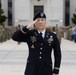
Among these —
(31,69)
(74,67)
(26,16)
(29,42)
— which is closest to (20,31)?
(29,42)

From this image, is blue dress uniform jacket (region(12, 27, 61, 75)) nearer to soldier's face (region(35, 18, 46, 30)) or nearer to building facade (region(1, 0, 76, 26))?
soldier's face (region(35, 18, 46, 30))

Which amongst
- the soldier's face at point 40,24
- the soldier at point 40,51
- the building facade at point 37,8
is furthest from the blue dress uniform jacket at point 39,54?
the building facade at point 37,8

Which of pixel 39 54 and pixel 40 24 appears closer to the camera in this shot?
pixel 40 24

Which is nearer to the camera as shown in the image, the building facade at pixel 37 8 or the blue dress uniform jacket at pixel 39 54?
the blue dress uniform jacket at pixel 39 54

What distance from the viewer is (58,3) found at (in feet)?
213

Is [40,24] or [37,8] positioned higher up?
[40,24]

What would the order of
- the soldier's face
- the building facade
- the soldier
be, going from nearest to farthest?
1. the soldier's face
2. the soldier
3. the building facade

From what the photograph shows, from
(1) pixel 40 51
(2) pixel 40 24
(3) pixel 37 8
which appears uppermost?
(2) pixel 40 24

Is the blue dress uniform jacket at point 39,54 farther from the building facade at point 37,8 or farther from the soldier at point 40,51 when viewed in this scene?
the building facade at point 37,8

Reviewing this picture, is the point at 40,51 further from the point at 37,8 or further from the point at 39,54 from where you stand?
the point at 37,8

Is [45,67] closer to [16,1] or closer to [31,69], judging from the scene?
[31,69]

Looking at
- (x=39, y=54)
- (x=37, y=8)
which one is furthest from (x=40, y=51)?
(x=37, y=8)

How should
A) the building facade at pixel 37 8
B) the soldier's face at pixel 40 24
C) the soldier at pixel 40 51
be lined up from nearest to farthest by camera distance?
the soldier's face at pixel 40 24 < the soldier at pixel 40 51 < the building facade at pixel 37 8

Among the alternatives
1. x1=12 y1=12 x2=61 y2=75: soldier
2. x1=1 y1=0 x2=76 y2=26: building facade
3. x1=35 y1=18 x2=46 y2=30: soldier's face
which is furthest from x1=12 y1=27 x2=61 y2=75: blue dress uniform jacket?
x1=1 y1=0 x2=76 y2=26: building facade
